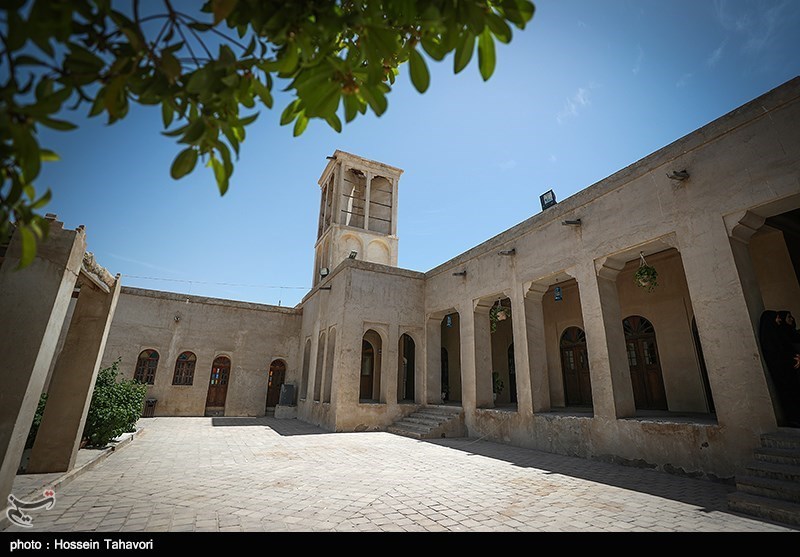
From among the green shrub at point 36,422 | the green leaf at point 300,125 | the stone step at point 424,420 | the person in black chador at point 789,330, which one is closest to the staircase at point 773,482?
the person in black chador at point 789,330

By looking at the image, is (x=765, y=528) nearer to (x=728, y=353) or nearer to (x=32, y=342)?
(x=728, y=353)

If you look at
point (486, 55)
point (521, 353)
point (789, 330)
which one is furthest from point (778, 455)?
point (486, 55)

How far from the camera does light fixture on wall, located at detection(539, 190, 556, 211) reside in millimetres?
10791

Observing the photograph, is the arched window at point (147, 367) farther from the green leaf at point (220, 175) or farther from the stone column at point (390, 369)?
the green leaf at point (220, 175)

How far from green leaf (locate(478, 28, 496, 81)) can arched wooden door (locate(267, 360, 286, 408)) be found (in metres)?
19.9

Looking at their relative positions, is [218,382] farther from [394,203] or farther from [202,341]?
[394,203]

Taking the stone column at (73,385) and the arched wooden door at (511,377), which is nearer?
the stone column at (73,385)

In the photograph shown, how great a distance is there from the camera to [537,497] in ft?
17.3

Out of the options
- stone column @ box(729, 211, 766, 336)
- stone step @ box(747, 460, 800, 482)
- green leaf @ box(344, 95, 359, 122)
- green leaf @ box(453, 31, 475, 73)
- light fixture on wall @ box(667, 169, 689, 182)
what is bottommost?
stone step @ box(747, 460, 800, 482)

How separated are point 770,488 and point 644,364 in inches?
301

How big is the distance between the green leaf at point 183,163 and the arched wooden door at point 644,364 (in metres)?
13.2

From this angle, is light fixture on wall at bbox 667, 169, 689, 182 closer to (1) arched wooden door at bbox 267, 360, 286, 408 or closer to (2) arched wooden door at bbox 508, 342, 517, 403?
(2) arched wooden door at bbox 508, 342, 517, 403

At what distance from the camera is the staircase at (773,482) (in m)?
4.43

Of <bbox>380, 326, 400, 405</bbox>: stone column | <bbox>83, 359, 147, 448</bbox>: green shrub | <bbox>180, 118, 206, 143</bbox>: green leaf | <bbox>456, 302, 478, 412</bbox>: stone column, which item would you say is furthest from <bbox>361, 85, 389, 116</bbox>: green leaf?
<bbox>380, 326, 400, 405</bbox>: stone column
